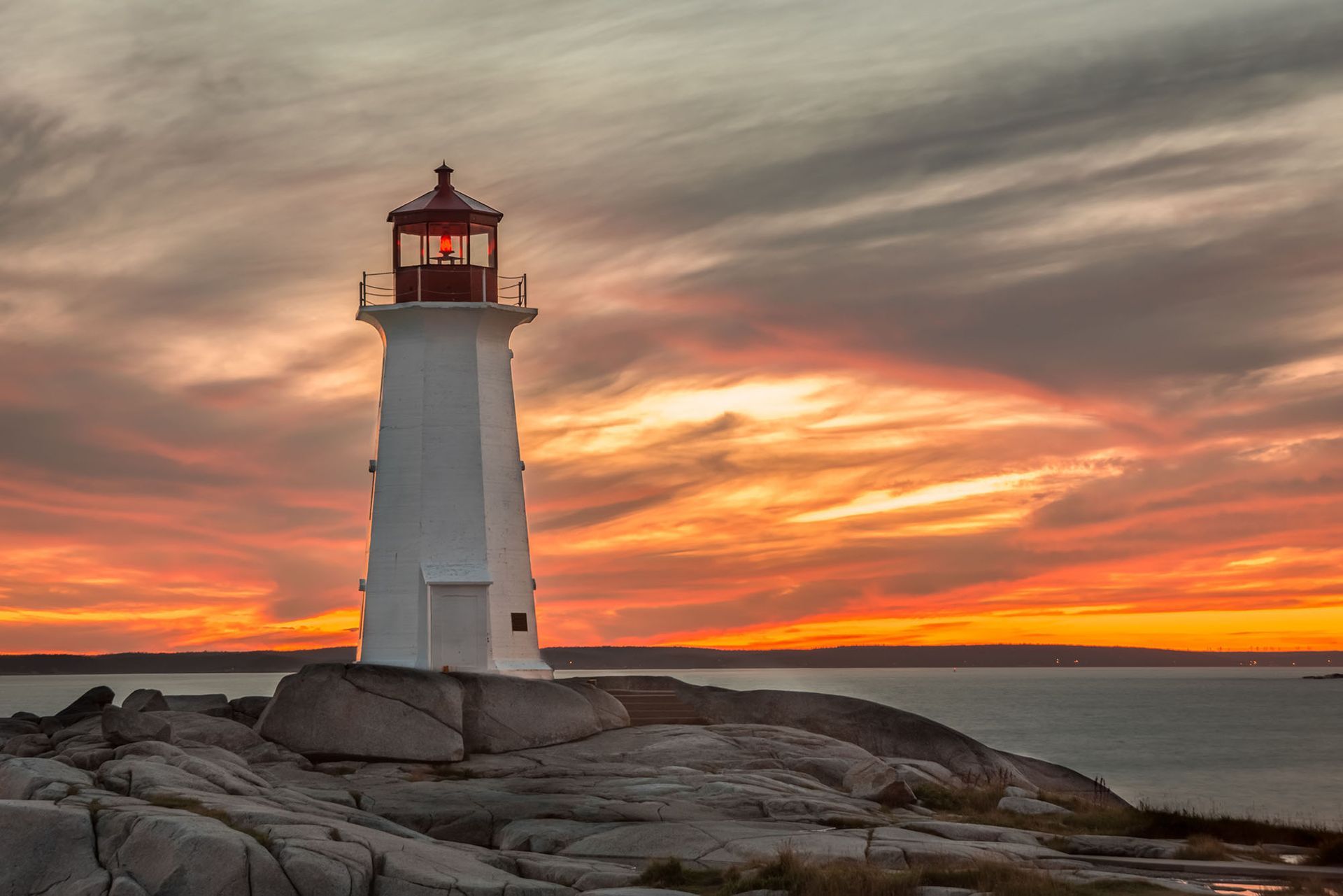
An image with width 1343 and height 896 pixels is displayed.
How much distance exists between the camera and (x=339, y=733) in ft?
84.1

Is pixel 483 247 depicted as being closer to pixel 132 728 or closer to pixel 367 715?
pixel 367 715

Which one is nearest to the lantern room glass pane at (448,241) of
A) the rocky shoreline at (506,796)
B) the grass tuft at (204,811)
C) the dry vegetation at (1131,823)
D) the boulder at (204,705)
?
the rocky shoreline at (506,796)

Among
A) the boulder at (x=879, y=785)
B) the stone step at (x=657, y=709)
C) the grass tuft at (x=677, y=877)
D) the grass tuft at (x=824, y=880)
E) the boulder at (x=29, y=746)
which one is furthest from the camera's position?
the stone step at (x=657, y=709)

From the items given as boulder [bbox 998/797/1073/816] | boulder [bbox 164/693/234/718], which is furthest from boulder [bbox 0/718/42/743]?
boulder [bbox 998/797/1073/816]

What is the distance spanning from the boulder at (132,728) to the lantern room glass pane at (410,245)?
41.5ft

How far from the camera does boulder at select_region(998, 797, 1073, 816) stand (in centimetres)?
2359

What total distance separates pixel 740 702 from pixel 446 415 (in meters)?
9.02

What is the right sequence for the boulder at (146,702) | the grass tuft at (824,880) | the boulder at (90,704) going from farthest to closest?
the boulder at (90,704) → the boulder at (146,702) → the grass tuft at (824,880)

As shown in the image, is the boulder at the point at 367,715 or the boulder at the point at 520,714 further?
the boulder at the point at 520,714

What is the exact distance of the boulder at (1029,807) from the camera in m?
23.6

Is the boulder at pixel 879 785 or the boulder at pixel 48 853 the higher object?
the boulder at pixel 48 853

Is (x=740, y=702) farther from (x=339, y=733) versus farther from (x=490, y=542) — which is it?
(x=339, y=733)

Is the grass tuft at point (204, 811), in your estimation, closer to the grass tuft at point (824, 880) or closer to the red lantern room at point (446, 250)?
the grass tuft at point (824, 880)

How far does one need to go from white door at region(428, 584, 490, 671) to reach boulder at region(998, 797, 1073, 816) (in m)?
10.8
